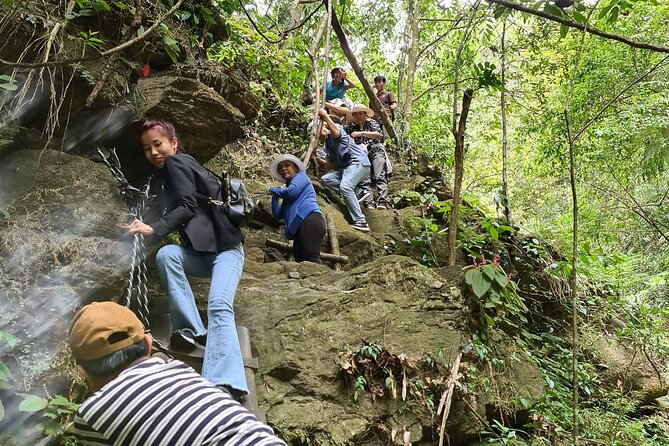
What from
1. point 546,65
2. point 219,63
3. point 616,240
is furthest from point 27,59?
point 616,240

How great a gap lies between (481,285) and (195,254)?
8.40ft

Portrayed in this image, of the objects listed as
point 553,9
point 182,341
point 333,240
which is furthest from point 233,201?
point 333,240

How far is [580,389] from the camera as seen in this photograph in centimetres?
563

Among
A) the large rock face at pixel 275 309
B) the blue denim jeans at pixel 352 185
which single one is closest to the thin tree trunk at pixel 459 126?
the large rock face at pixel 275 309

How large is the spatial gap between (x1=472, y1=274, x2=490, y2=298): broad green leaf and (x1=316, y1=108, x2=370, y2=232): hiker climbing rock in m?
3.87

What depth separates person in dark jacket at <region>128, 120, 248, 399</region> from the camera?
3329 millimetres

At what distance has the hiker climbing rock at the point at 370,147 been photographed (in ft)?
28.6

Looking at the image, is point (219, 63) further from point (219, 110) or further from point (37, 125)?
point (37, 125)

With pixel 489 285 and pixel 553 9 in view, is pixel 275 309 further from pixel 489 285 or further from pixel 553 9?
pixel 553 9

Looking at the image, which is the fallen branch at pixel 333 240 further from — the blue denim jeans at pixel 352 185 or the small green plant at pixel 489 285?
the small green plant at pixel 489 285

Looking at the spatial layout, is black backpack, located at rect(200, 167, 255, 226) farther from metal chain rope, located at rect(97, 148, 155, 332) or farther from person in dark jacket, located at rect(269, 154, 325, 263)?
person in dark jacket, located at rect(269, 154, 325, 263)

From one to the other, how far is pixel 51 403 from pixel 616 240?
1107 cm

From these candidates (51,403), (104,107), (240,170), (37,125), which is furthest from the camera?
(240,170)

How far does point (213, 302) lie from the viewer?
3457 mm
